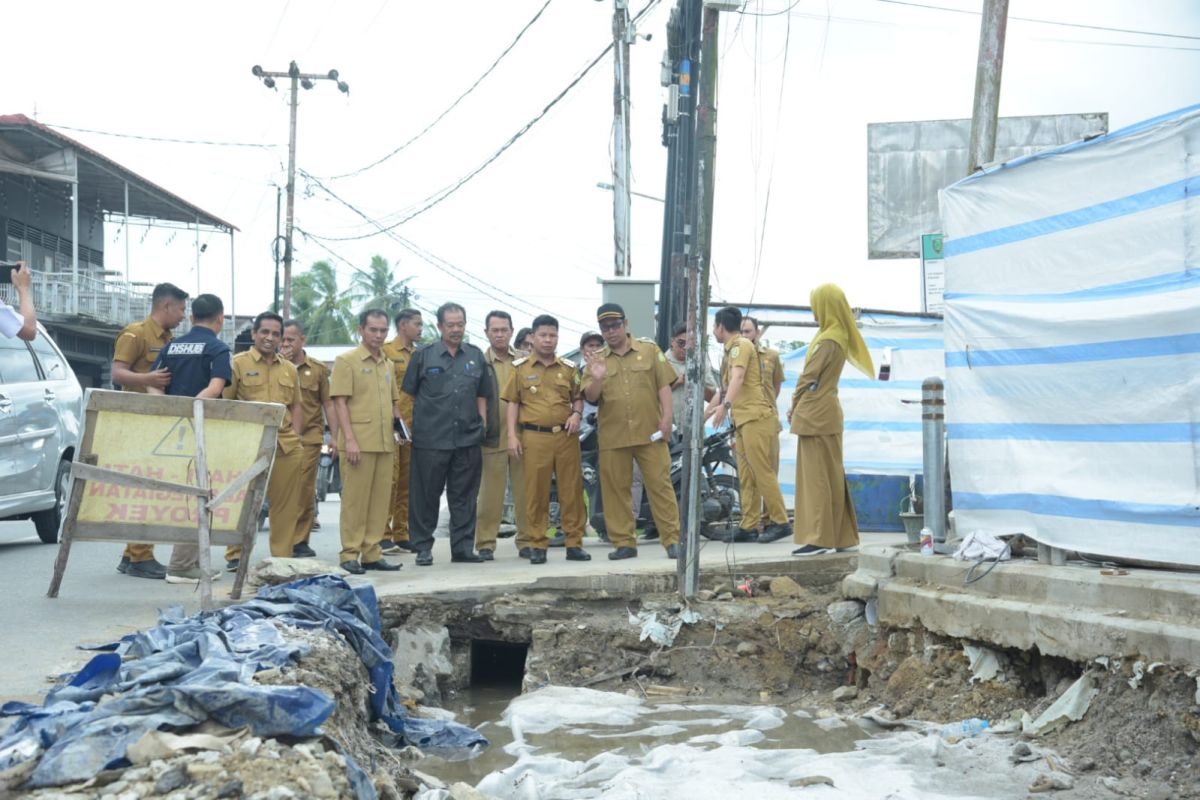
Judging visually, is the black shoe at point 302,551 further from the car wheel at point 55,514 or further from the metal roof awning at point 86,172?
the metal roof awning at point 86,172

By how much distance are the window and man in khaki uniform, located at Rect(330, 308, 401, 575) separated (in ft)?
9.37

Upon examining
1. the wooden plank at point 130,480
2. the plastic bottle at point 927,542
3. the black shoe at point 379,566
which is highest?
the wooden plank at point 130,480

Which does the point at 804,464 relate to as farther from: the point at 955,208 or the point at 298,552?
the point at 298,552

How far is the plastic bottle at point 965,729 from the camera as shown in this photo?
4777 millimetres

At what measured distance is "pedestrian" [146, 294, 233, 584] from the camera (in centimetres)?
719

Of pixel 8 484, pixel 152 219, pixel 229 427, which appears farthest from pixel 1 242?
pixel 229 427

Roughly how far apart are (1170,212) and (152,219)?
102ft

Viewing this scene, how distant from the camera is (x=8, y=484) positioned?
8.62 meters

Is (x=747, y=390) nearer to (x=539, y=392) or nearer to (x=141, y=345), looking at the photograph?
(x=539, y=392)

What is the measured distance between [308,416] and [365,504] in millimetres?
1063

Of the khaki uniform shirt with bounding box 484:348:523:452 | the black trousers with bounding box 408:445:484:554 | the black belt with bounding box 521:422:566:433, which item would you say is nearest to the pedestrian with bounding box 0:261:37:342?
the black trousers with bounding box 408:445:484:554

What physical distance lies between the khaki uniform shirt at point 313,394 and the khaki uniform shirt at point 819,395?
3394 millimetres

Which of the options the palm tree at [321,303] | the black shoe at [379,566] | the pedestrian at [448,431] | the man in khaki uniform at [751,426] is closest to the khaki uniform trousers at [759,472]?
the man in khaki uniform at [751,426]

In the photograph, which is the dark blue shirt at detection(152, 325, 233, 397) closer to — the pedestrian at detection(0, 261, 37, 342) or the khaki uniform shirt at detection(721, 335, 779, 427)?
the pedestrian at detection(0, 261, 37, 342)
